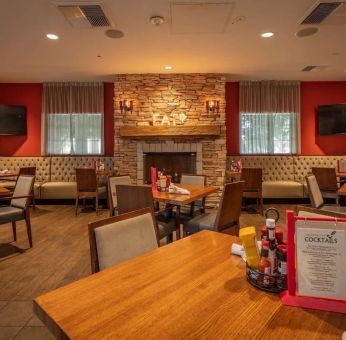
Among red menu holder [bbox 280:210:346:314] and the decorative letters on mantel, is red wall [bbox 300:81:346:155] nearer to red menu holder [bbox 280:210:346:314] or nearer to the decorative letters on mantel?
the decorative letters on mantel

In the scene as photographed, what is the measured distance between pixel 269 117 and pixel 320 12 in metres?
3.32

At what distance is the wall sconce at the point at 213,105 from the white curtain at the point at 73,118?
2547 millimetres

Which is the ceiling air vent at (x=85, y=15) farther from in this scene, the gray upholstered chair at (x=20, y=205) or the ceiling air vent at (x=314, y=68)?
the ceiling air vent at (x=314, y=68)

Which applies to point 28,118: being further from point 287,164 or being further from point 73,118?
point 287,164

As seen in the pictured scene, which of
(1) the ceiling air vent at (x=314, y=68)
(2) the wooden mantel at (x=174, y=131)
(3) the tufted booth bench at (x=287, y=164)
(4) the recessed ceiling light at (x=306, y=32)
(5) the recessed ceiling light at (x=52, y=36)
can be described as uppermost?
(1) the ceiling air vent at (x=314, y=68)

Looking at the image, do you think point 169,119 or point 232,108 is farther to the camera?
point 232,108

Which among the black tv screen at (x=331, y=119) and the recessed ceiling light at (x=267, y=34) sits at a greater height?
the recessed ceiling light at (x=267, y=34)

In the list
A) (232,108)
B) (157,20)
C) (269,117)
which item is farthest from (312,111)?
(157,20)

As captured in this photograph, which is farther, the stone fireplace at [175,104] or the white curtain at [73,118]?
the white curtain at [73,118]

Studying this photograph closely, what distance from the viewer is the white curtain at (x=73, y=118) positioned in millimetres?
6395

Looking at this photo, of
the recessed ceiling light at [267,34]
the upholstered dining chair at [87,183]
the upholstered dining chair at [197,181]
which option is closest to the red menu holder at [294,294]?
the upholstered dining chair at [197,181]

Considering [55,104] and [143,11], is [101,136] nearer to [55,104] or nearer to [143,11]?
[55,104]

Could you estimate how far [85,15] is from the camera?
10.6 ft

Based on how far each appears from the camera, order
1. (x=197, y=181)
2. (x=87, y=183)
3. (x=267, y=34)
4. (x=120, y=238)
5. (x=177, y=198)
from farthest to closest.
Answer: (x=87, y=183) → (x=267, y=34) → (x=197, y=181) → (x=177, y=198) → (x=120, y=238)
